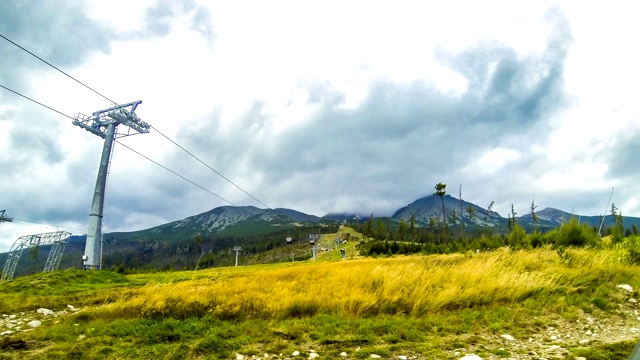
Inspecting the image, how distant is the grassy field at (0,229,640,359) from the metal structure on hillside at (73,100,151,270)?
79.0 feet

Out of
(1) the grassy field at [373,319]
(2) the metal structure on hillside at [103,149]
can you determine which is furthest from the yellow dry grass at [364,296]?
(2) the metal structure on hillside at [103,149]

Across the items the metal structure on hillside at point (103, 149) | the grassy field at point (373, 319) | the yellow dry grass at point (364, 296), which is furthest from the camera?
the metal structure on hillside at point (103, 149)

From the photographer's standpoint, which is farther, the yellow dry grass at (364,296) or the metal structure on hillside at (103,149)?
the metal structure on hillside at (103,149)

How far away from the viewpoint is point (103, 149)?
1459 inches

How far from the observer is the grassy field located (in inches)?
255

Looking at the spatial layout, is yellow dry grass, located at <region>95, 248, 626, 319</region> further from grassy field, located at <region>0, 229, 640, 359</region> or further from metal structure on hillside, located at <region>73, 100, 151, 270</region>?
metal structure on hillside, located at <region>73, 100, 151, 270</region>

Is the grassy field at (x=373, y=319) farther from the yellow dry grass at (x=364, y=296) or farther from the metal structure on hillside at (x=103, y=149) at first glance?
the metal structure on hillside at (x=103, y=149)

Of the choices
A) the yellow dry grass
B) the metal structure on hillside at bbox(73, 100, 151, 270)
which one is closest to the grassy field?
the yellow dry grass

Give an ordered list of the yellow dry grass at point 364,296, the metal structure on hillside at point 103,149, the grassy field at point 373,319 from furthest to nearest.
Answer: the metal structure on hillside at point 103,149 < the yellow dry grass at point 364,296 < the grassy field at point 373,319

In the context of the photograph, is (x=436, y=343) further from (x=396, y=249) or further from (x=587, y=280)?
(x=396, y=249)

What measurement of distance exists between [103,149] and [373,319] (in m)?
38.3

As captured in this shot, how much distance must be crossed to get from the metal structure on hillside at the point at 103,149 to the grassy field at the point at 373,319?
949 inches

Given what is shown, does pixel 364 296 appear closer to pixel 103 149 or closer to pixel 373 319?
pixel 373 319

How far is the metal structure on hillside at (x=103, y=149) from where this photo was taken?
1332 inches
